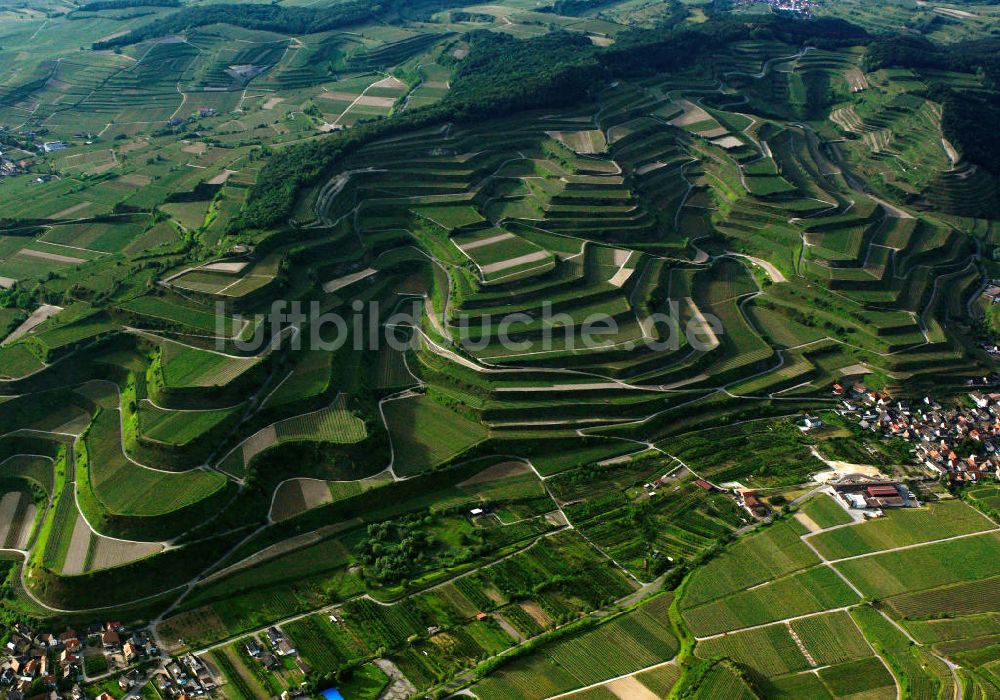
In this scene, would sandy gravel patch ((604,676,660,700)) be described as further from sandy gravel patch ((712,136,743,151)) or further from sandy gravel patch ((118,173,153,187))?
sandy gravel patch ((118,173,153,187))

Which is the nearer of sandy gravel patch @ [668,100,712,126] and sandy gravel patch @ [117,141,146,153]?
sandy gravel patch @ [668,100,712,126]

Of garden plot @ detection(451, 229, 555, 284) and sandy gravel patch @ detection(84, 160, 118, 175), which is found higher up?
sandy gravel patch @ detection(84, 160, 118, 175)

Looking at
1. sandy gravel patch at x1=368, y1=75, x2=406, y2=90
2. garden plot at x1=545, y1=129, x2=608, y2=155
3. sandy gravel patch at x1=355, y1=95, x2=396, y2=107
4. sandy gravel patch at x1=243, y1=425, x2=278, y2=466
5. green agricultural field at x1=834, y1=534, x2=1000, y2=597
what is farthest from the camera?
sandy gravel patch at x1=368, y1=75, x2=406, y2=90

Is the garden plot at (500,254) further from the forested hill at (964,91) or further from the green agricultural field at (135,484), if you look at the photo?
the forested hill at (964,91)

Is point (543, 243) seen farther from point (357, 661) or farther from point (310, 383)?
point (357, 661)

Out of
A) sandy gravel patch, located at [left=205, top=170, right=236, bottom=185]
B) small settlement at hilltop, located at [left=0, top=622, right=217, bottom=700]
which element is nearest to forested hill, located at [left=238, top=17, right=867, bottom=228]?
sandy gravel patch, located at [left=205, top=170, right=236, bottom=185]

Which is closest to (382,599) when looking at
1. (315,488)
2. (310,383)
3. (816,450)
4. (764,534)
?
(315,488)

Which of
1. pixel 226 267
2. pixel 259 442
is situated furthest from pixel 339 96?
pixel 259 442

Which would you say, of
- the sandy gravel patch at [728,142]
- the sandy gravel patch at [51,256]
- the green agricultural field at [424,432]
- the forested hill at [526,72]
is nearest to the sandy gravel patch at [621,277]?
the green agricultural field at [424,432]
